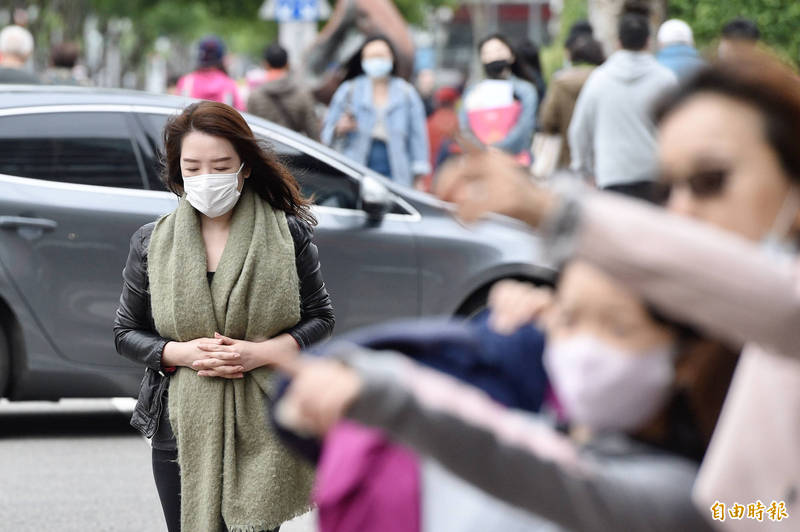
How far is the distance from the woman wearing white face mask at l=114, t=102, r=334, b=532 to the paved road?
6.89 feet

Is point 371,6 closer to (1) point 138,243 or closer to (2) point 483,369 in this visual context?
(1) point 138,243

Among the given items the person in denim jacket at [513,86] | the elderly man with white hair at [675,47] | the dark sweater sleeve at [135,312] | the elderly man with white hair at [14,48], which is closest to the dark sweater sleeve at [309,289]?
the dark sweater sleeve at [135,312]

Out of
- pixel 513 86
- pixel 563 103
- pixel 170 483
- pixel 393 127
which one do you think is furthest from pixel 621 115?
pixel 170 483

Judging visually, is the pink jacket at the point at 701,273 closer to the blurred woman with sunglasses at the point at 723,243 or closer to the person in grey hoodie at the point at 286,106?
the blurred woman with sunglasses at the point at 723,243

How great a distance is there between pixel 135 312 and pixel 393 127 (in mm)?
6841

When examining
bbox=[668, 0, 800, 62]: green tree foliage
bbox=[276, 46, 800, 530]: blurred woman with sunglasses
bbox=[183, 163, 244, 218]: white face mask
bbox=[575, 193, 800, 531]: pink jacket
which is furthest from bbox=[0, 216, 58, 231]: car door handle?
bbox=[668, 0, 800, 62]: green tree foliage

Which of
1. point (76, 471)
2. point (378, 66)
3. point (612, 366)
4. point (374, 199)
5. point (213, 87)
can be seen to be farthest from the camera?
point (213, 87)

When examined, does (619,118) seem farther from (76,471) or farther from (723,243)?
(723,243)

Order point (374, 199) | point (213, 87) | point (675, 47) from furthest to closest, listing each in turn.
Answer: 1. point (213, 87)
2. point (675, 47)
3. point (374, 199)

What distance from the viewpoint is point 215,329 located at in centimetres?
429

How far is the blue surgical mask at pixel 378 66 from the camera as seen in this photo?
11.4 m

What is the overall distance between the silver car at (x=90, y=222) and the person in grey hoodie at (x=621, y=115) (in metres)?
1.59

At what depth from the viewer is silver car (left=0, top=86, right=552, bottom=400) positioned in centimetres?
751

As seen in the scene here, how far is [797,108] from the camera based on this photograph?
193 cm
